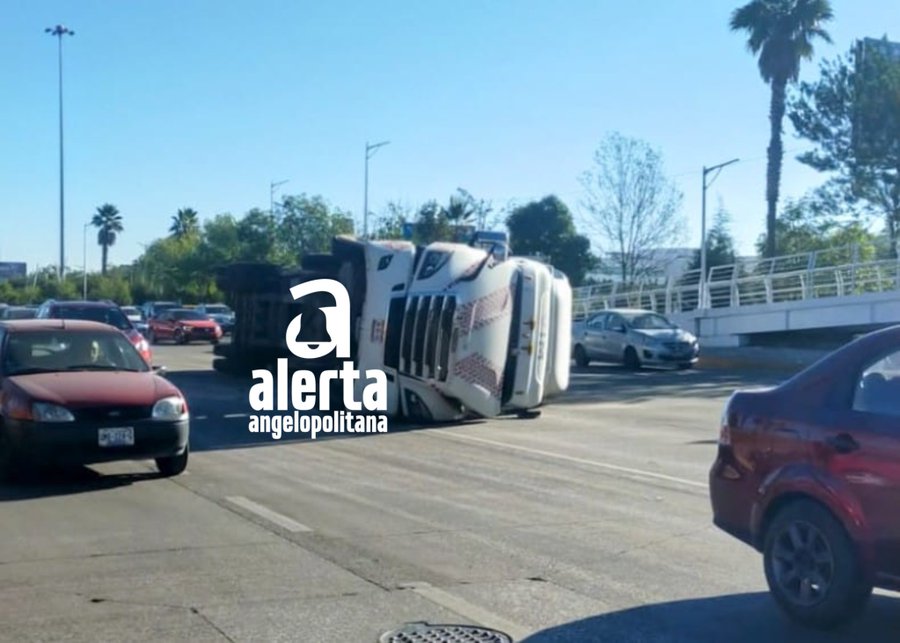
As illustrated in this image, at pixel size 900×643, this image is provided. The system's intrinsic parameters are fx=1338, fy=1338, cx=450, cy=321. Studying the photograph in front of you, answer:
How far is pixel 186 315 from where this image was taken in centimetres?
Answer: 4903

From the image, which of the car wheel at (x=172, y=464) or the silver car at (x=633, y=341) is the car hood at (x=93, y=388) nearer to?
the car wheel at (x=172, y=464)

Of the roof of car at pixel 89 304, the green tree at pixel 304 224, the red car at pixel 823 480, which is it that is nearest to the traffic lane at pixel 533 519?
the red car at pixel 823 480

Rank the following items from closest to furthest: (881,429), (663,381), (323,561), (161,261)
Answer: (881,429) → (323,561) → (663,381) → (161,261)

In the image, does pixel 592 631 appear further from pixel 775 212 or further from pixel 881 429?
pixel 775 212

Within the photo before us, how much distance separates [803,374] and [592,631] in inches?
75.5

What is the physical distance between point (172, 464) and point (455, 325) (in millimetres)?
5510

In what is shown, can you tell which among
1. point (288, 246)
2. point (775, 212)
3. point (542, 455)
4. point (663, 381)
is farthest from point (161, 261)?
point (542, 455)

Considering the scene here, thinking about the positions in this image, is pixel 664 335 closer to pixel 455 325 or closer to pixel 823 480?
pixel 455 325

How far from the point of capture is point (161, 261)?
3469 inches

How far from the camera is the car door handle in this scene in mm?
7047

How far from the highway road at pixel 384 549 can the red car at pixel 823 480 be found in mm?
343

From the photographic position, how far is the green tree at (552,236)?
61719 millimetres

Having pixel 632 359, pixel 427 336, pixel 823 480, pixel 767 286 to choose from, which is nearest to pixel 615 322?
pixel 632 359

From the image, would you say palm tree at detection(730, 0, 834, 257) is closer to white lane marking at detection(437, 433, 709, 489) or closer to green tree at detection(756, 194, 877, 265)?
green tree at detection(756, 194, 877, 265)
